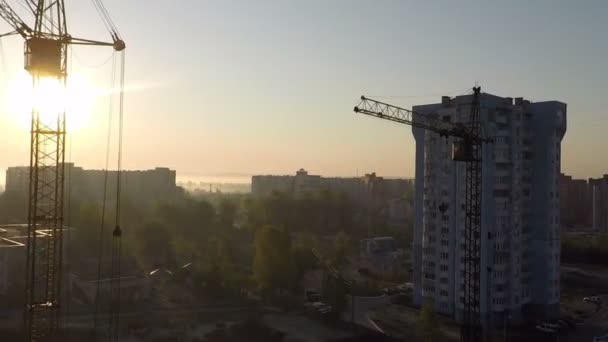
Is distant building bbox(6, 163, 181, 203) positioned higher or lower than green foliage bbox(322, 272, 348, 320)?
higher

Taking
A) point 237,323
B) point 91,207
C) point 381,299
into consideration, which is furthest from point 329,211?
point 237,323

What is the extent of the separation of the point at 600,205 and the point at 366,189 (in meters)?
35.4

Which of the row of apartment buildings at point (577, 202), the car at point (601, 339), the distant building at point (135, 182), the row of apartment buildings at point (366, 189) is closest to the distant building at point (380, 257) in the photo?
the car at point (601, 339)

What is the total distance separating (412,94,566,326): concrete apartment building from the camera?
85.0 ft

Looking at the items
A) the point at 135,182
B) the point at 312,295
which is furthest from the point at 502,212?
the point at 135,182

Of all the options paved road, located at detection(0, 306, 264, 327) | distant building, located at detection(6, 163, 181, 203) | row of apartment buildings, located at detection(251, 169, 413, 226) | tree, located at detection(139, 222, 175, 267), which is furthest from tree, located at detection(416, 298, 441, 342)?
distant building, located at detection(6, 163, 181, 203)

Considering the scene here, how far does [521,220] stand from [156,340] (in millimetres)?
17628

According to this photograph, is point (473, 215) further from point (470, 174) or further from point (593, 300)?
point (593, 300)

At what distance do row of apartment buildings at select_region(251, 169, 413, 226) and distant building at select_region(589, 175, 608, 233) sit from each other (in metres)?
21.8

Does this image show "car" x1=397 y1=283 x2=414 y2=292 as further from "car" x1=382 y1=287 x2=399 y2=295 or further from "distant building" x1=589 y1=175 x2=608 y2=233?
"distant building" x1=589 y1=175 x2=608 y2=233

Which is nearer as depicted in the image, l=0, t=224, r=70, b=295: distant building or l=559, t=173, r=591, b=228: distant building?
l=0, t=224, r=70, b=295: distant building

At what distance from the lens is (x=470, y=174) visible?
25.0 m

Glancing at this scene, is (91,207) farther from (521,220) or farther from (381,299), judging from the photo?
(521,220)

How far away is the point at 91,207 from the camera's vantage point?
4253 centimetres
